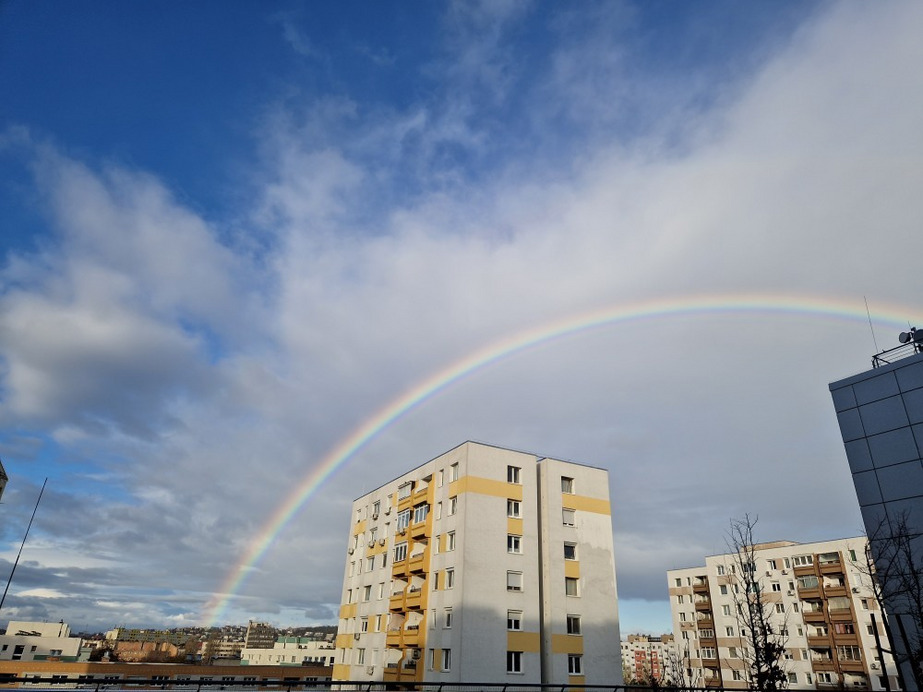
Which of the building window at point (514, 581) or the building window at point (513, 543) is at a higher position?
the building window at point (513, 543)

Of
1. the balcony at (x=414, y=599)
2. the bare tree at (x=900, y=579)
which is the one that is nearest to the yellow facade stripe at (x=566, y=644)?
the balcony at (x=414, y=599)

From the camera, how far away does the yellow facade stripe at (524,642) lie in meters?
36.7

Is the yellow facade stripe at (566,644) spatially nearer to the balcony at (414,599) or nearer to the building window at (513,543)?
the building window at (513,543)

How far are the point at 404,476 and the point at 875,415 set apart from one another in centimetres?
3453

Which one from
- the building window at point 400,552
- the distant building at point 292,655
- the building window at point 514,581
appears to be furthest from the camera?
the distant building at point 292,655

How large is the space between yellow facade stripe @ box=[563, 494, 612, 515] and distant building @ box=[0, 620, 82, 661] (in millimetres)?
95742

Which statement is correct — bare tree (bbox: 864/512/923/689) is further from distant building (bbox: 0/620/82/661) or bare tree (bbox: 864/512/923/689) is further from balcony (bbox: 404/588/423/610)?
distant building (bbox: 0/620/82/661)

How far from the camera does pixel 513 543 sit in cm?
3994

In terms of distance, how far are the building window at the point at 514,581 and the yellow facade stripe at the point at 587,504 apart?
662cm

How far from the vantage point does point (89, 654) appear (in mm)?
113875

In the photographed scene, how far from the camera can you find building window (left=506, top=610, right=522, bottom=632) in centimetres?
3719

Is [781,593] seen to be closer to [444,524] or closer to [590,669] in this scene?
[590,669]

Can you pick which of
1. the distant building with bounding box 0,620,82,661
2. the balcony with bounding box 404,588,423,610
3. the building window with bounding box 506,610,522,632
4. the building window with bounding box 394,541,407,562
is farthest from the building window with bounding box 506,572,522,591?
the distant building with bounding box 0,620,82,661

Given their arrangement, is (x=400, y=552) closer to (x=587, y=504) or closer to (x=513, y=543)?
(x=513, y=543)
